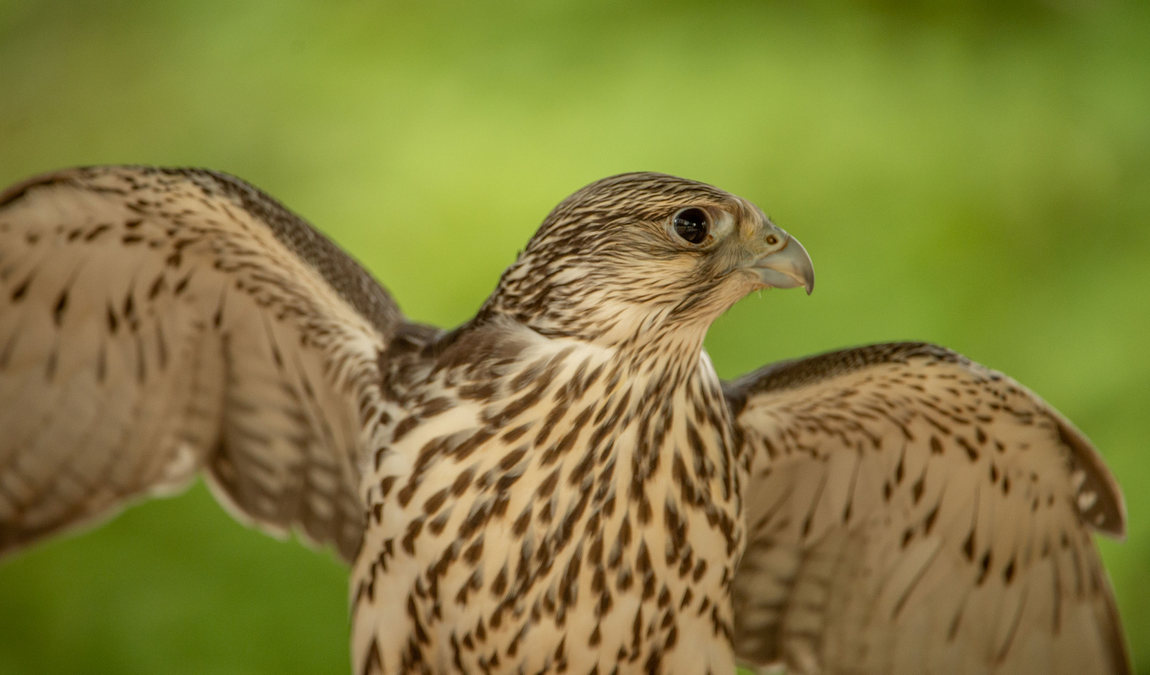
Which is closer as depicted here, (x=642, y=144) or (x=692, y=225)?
(x=692, y=225)

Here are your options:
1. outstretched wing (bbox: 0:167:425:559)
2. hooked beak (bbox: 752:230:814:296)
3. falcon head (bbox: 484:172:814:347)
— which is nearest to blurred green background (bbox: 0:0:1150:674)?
outstretched wing (bbox: 0:167:425:559)

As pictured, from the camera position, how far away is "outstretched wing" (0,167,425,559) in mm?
2174

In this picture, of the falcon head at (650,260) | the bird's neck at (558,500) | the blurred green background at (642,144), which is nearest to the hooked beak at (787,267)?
the falcon head at (650,260)

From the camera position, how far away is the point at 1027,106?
3.33 meters

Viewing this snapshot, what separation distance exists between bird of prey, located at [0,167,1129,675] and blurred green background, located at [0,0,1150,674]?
3.35 feet

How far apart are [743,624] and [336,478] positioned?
995mm

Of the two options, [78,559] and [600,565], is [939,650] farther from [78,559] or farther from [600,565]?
[78,559]

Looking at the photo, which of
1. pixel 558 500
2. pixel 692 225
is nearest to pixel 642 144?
pixel 692 225

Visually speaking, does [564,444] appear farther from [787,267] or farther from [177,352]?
[177,352]

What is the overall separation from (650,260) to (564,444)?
1.09ft

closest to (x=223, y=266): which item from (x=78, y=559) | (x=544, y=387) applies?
(x=544, y=387)

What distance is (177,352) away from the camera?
2.47m

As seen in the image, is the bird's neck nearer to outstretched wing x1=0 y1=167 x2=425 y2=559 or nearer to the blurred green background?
outstretched wing x1=0 y1=167 x2=425 y2=559

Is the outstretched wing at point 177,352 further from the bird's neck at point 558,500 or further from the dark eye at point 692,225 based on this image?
the dark eye at point 692,225
